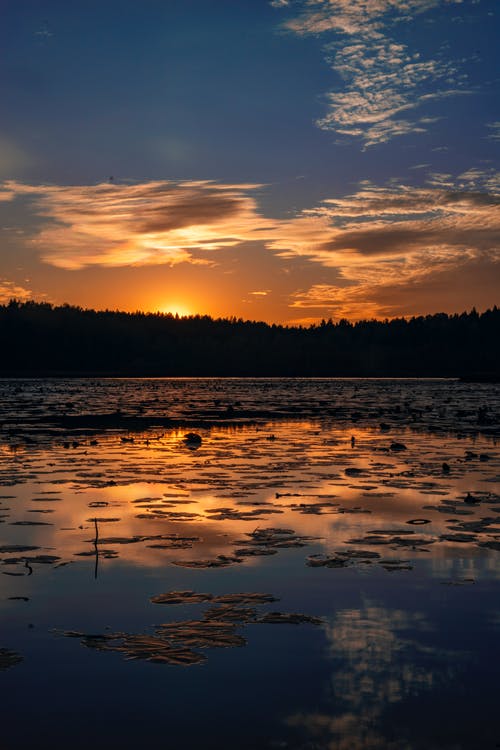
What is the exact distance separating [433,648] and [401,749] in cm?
211

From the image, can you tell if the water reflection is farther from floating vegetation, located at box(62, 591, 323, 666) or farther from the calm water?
floating vegetation, located at box(62, 591, 323, 666)

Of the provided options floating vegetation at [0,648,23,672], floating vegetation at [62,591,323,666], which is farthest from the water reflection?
floating vegetation at [0,648,23,672]

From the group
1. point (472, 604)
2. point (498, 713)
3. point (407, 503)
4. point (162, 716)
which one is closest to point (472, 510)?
point (407, 503)

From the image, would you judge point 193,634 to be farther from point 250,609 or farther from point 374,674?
point 374,674

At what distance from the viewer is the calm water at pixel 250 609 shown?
6.24 m

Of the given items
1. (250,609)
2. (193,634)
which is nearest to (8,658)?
(193,634)

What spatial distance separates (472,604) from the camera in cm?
922

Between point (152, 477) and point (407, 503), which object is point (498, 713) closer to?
point (407, 503)

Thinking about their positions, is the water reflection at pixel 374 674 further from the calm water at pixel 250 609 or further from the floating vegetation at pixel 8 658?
the floating vegetation at pixel 8 658

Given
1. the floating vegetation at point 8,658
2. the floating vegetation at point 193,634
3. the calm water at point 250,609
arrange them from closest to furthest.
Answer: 1. the calm water at point 250,609
2. the floating vegetation at point 8,658
3. the floating vegetation at point 193,634

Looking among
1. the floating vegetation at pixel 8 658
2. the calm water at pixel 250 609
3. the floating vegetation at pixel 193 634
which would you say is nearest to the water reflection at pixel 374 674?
the calm water at pixel 250 609

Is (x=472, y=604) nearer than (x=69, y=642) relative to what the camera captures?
No

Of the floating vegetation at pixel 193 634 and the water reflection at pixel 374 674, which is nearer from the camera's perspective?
the water reflection at pixel 374 674

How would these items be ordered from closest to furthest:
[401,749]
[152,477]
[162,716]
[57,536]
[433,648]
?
1. [401,749]
2. [162,716]
3. [433,648]
4. [57,536]
5. [152,477]
